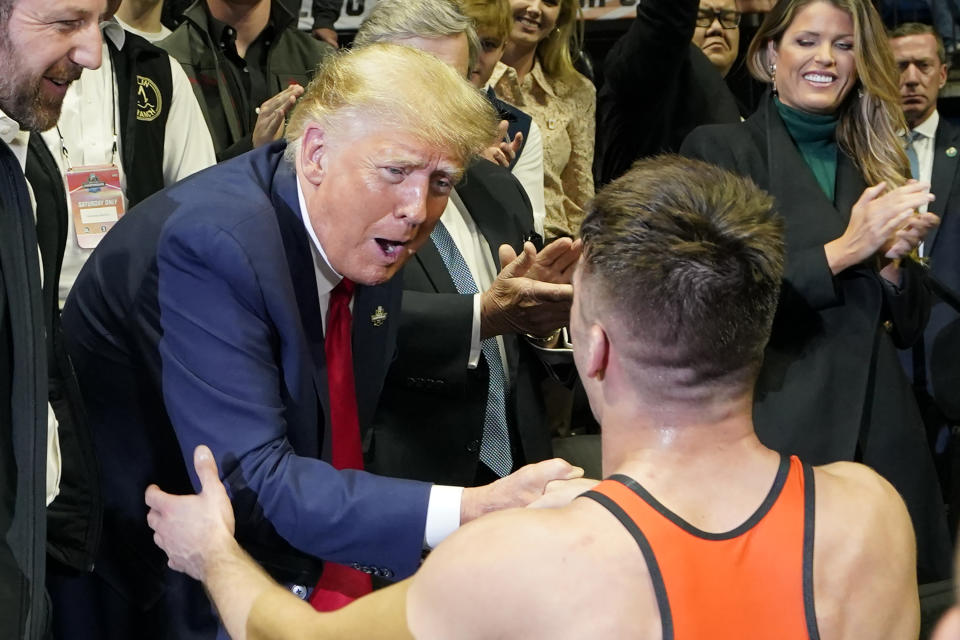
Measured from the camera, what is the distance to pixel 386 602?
175 centimetres

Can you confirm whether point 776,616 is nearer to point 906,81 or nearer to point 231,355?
point 231,355

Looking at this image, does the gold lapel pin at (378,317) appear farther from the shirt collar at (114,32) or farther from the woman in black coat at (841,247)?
the shirt collar at (114,32)

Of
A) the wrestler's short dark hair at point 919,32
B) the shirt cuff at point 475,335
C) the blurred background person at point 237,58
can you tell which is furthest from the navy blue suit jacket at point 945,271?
the blurred background person at point 237,58

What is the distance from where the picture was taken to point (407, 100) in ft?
7.79

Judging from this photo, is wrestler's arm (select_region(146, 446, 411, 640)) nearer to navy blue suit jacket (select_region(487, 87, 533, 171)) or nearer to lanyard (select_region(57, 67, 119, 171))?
lanyard (select_region(57, 67, 119, 171))

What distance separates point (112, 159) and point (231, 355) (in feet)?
4.33

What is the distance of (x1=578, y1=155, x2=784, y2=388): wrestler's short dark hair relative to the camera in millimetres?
1755

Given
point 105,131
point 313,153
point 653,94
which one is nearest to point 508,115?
A: point 653,94

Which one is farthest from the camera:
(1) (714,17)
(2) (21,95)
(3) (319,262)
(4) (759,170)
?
(1) (714,17)

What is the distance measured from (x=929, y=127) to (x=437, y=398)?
2.78 m

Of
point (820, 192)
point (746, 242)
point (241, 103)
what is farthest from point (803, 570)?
point (241, 103)

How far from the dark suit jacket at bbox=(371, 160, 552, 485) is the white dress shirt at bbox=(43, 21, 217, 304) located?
78 cm

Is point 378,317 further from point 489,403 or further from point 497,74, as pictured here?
point 497,74

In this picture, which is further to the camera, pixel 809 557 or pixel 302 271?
pixel 302 271
